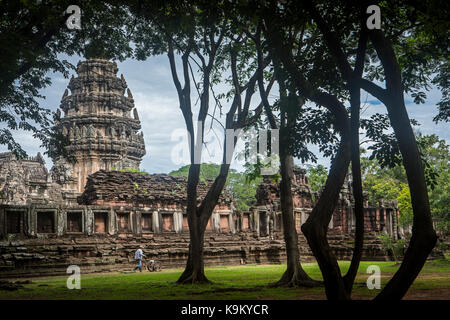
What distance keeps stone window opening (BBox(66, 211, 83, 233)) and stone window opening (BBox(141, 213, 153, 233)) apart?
4.34 m

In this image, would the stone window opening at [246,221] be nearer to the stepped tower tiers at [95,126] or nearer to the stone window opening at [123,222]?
the stone window opening at [123,222]

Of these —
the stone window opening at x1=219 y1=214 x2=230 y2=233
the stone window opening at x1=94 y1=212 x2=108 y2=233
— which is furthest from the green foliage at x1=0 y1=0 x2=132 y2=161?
the stone window opening at x1=219 y1=214 x2=230 y2=233

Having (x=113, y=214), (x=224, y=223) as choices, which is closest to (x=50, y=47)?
(x=113, y=214)

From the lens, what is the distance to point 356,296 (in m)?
11.7

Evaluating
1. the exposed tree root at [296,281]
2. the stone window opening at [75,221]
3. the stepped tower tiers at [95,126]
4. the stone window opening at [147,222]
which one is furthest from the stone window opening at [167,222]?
the stepped tower tiers at [95,126]

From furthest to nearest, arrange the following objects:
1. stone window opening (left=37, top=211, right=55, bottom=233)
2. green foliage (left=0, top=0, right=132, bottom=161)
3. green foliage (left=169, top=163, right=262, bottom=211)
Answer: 1. green foliage (left=169, top=163, right=262, bottom=211)
2. stone window opening (left=37, top=211, right=55, bottom=233)
3. green foliage (left=0, top=0, right=132, bottom=161)

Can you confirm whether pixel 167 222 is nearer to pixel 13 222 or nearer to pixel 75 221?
pixel 75 221

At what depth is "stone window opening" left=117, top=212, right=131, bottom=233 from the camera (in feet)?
89.9

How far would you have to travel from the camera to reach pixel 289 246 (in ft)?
49.5

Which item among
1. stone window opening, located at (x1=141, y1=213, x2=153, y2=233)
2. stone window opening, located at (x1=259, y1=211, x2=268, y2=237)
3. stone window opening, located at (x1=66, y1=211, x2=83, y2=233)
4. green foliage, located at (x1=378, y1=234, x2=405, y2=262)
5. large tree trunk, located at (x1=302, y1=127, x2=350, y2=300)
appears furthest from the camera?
stone window opening, located at (x1=259, y1=211, x2=268, y2=237)

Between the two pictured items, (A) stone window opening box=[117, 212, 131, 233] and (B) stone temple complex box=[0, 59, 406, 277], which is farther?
(A) stone window opening box=[117, 212, 131, 233]

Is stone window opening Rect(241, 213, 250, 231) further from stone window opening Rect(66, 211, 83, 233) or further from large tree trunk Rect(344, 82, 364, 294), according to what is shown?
large tree trunk Rect(344, 82, 364, 294)

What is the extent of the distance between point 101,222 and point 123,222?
1531 millimetres
